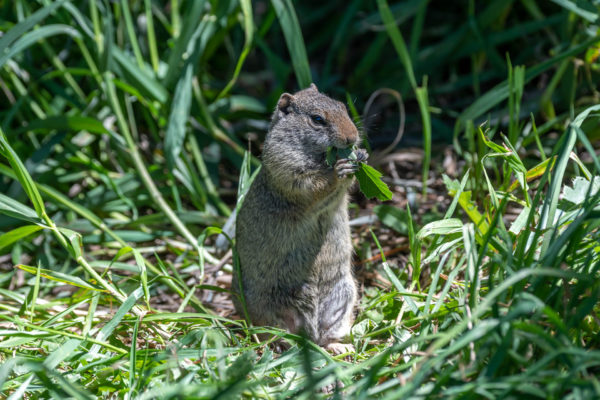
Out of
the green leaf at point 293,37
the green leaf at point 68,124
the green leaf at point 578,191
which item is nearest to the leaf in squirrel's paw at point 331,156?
the green leaf at point 293,37

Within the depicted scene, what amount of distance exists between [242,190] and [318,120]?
2.29ft

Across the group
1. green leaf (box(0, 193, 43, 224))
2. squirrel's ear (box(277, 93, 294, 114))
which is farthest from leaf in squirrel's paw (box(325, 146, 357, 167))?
green leaf (box(0, 193, 43, 224))

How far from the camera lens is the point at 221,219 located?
4.46 meters

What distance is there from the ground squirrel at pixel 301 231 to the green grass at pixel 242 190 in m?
0.22

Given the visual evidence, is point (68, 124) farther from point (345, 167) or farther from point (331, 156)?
point (345, 167)

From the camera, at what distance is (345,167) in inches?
128

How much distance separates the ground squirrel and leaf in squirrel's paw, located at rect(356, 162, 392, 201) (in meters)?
0.13

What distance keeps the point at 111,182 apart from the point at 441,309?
2.64 m

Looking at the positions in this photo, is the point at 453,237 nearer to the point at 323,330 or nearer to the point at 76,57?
the point at 323,330

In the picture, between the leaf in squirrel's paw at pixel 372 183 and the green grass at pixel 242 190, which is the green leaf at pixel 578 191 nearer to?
the green grass at pixel 242 190

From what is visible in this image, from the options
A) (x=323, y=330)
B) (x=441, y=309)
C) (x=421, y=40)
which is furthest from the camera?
(x=421, y=40)

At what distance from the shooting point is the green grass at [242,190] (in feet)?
7.80

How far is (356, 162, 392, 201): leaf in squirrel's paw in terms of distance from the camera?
3.11m

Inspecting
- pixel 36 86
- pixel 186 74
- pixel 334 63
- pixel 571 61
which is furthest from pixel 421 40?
pixel 36 86
